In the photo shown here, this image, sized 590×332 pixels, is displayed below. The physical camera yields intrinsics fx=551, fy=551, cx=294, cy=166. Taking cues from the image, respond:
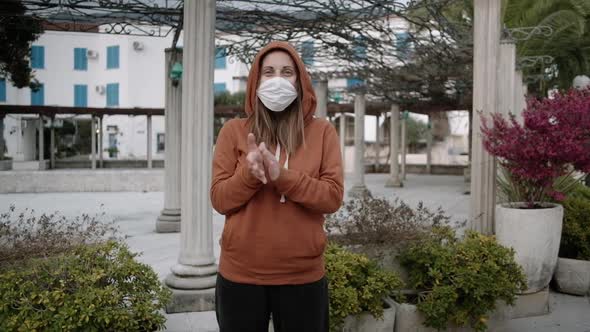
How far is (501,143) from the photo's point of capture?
5359 millimetres

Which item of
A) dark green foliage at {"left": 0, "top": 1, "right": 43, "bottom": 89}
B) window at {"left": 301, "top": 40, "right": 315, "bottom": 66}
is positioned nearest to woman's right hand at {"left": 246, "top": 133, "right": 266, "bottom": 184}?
dark green foliage at {"left": 0, "top": 1, "right": 43, "bottom": 89}

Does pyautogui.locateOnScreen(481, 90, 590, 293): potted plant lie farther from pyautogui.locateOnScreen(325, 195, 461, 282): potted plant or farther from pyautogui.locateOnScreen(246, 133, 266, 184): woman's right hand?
pyautogui.locateOnScreen(246, 133, 266, 184): woman's right hand

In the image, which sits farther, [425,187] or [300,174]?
[425,187]

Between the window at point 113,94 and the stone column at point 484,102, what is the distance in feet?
97.7

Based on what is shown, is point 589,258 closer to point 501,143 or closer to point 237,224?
point 501,143

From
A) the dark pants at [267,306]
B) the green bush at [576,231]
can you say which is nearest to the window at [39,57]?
the green bush at [576,231]

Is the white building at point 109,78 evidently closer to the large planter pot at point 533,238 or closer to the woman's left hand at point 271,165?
the large planter pot at point 533,238

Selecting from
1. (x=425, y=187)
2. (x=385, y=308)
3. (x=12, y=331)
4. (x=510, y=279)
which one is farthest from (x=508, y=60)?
(x=425, y=187)

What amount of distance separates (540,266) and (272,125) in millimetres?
3783

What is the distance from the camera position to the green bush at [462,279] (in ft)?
13.8

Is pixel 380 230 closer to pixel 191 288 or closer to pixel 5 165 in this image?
pixel 191 288

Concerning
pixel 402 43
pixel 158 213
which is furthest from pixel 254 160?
pixel 158 213

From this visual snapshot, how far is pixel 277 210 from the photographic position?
7.39 ft

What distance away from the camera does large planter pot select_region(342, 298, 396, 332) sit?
4012mm
